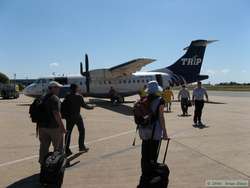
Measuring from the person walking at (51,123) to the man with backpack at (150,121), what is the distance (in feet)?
5.65

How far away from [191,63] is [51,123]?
2848cm

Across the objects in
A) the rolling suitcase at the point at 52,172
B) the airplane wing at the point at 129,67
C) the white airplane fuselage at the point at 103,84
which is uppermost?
the airplane wing at the point at 129,67

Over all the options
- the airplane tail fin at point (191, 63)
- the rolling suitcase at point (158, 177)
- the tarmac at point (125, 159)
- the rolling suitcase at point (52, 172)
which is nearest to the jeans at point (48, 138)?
the tarmac at point (125, 159)

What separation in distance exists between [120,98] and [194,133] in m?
17.4

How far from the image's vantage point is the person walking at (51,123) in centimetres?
632

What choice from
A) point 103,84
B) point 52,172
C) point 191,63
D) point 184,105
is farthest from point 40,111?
point 191,63

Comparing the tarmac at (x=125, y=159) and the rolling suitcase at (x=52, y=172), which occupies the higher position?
the rolling suitcase at (x=52, y=172)

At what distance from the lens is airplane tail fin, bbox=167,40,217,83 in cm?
3297

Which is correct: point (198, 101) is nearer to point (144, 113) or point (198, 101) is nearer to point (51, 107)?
point (51, 107)

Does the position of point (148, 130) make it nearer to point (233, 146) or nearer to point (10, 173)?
Answer: point (10, 173)

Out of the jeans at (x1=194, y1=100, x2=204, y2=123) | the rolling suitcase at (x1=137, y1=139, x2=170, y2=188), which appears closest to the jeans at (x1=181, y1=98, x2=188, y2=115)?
the jeans at (x1=194, y1=100, x2=204, y2=123)

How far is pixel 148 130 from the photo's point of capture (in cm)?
544

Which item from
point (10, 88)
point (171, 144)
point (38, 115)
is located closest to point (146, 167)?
point (38, 115)

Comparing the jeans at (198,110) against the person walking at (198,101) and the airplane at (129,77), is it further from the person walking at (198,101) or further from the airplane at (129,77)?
the airplane at (129,77)
